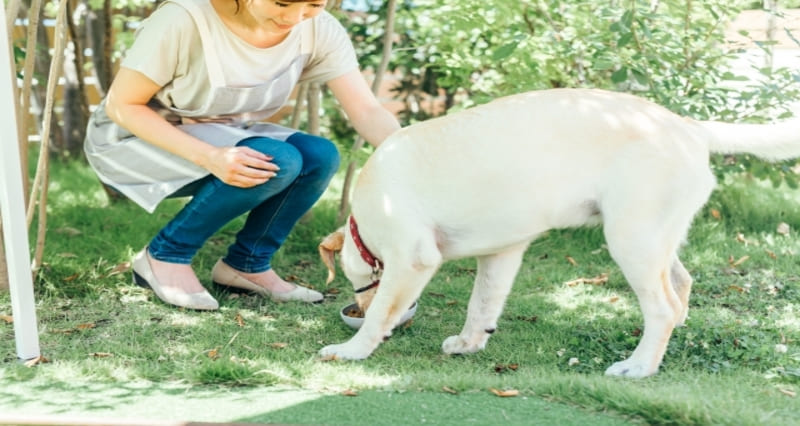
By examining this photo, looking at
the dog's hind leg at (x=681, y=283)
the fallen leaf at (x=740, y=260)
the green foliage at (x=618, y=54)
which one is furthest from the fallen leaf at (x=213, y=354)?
the fallen leaf at (x=740, y=260)

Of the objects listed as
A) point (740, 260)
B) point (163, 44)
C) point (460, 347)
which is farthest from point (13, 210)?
point (740, 260)

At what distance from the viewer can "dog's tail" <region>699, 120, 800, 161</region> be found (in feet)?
10.1

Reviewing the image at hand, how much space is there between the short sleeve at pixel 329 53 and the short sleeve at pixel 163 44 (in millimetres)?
526

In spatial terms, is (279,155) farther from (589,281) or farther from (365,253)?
(589,281)

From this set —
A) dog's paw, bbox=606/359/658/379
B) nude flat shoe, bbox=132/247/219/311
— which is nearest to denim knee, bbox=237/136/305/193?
nude flat shoe, bbox=132/247/219/311

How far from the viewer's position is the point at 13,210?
112 inches

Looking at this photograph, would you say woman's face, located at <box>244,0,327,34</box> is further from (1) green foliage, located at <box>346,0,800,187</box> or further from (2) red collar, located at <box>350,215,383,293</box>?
(1) green foliage, located at <box>346,0,800,187</box>

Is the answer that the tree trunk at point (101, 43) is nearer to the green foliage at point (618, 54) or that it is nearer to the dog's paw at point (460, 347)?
the green foliage at point (618, 54)

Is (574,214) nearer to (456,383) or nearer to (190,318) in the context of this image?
(456,383)

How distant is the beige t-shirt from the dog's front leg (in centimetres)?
100

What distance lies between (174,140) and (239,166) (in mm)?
274

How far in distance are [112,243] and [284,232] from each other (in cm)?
122

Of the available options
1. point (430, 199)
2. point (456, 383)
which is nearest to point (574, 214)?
point (430, 199)

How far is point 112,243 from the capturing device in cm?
474
